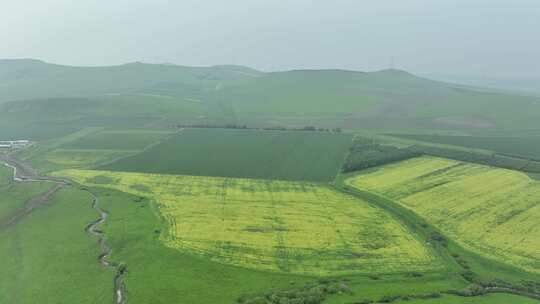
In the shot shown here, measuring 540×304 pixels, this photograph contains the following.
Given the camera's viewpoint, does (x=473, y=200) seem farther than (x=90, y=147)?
No

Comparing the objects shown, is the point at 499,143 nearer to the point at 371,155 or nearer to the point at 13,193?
the point at 371,155

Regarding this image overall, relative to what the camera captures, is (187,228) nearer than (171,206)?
Yes

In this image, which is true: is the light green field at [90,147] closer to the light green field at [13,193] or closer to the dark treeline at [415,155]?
the light green field at [13,193]

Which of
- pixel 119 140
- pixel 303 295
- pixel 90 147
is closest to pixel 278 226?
pixel 303 295

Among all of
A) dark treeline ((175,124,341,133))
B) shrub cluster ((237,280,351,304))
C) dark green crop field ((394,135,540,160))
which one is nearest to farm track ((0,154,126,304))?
shrub cluster ((237,280,351,304))

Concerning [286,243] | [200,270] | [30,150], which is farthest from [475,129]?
[30,150]

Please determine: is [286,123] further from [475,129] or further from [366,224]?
[366,224]
